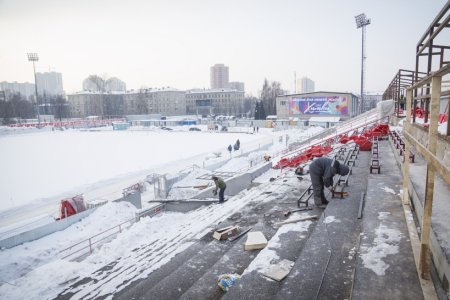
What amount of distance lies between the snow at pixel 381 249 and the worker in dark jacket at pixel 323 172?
1913 millimetres

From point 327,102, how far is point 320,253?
57539mm

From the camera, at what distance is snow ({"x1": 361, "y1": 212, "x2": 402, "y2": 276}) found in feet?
14.1

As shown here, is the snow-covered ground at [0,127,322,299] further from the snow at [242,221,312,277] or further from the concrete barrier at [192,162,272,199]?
the snow at [242,221,312,277]

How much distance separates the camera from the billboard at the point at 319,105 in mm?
57219

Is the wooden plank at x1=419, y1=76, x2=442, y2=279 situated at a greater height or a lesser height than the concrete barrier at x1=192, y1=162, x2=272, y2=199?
greater

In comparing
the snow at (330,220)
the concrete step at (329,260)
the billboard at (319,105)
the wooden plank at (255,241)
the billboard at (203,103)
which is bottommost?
the wooden plank at (255,241)

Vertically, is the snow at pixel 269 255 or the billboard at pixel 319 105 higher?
the billboard at pixel 319 105

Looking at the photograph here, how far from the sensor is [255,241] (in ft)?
21.3

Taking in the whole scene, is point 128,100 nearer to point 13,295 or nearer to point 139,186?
point 139,186

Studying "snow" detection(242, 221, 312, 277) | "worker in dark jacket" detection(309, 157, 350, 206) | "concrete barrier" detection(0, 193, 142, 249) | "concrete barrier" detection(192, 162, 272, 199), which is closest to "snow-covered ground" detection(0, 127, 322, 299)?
"concrete barrier" detection(0, 193, 142, 249)

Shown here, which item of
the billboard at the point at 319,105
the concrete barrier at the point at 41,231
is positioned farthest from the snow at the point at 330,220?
the billboard at the point at 319,105

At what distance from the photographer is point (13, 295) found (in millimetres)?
7219

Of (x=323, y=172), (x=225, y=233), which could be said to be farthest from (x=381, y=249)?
(x=225, y=233)

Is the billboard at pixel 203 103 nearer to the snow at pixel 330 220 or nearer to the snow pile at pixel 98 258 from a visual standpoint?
the snow pile at pixel 98 258
